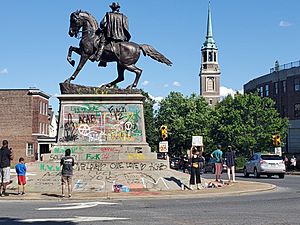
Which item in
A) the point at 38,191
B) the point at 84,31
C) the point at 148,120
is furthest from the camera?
the point at 148,120

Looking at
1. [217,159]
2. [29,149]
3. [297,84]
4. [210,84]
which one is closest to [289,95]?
[297,84]

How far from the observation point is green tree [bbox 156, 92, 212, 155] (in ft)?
261

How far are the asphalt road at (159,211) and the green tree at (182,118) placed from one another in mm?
56958

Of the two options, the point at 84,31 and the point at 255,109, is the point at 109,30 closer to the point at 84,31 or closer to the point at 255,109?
the point at 84,31

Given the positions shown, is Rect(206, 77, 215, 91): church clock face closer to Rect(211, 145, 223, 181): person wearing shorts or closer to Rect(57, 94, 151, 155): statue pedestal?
Rect(211, 145, 223, 181): person wearing shorts

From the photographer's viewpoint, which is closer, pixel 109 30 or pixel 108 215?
pixel 108 215

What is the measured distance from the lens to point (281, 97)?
72.6 m

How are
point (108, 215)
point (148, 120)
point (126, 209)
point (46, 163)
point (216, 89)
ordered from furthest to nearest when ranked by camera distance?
point (216, 89), point (148, 120), point (46, 163), point (126, 209), point (108, 215)

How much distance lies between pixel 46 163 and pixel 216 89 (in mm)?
132017

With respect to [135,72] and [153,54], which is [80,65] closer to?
[135,72]

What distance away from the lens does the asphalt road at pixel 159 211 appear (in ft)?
37.6

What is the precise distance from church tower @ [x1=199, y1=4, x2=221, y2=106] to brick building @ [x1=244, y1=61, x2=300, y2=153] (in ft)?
248

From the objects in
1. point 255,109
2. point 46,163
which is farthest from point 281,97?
point 46,163

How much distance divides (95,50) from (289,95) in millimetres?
51106
